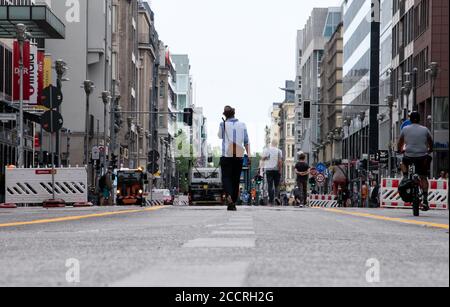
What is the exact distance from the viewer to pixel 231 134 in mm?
22172

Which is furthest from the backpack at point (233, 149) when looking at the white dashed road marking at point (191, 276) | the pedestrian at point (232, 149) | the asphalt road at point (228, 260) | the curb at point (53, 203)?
the white dashed road marking at point (191, 276)

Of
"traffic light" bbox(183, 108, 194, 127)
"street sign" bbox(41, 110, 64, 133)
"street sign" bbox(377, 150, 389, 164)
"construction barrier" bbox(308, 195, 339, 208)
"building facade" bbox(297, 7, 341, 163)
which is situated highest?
"building facade" bbox(297, 7, 341, 163)

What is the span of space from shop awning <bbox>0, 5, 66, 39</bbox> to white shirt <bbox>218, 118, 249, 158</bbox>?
1585 inches

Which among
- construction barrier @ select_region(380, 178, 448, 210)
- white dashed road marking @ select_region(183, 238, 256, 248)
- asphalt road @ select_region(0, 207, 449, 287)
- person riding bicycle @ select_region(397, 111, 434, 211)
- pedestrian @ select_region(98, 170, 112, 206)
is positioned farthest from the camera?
pedestrian @ select_region(98, 170, 112, 206)

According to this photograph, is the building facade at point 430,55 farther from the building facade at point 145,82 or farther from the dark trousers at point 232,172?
the building facade at point 145,82

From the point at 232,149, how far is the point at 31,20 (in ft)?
142

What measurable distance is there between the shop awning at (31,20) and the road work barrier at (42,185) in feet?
84.7

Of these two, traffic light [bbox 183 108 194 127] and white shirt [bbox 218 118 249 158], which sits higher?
traffic light [bbox 183 108 194 127]

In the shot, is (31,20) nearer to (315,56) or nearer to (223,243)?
(223,243)

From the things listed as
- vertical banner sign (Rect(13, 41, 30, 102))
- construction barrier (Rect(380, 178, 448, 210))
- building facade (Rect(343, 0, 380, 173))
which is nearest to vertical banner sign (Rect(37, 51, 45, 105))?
vertical banner sign (Rect(13, 41, 30, 102))

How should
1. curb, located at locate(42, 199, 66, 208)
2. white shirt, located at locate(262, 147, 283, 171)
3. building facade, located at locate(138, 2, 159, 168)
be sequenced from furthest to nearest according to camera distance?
building facade, located at locate(138, 2, 159, 168) → curb, located at locate(42, 199, 66, 208) → white shirt, located at locate(262, 147, 283, 171)

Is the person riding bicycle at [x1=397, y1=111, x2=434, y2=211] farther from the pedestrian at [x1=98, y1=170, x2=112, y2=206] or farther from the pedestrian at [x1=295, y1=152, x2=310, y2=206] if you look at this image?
the pedestrian at [x1=98, y1=170, x2=112, y2=206]

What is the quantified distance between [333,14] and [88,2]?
75.7 m

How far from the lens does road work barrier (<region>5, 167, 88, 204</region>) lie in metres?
36.0
